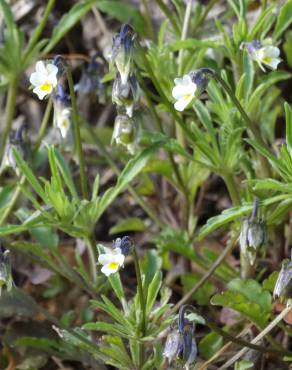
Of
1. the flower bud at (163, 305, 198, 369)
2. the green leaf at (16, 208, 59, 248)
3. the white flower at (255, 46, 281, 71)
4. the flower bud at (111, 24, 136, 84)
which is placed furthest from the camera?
the green leaf at (16, 208, 59, 248)

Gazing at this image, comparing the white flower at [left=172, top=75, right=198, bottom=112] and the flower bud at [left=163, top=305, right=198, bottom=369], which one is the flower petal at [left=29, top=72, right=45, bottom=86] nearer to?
the white flower at [left=172, top=75, right=198, bottom=112]

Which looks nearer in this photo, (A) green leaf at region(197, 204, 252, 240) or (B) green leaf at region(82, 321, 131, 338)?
(B) green leaf at region(82, 321, 131, 338)

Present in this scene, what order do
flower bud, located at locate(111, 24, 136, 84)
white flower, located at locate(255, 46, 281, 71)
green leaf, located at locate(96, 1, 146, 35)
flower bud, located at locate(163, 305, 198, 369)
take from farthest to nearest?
green leaf, located at locate(96, 1, 146, 35), white flower, located at locate(255, 46, 281, 71), flower bud, located at locate(111, 24, 136, 84), flower bud, located at locate(163, 305, 198, 369)

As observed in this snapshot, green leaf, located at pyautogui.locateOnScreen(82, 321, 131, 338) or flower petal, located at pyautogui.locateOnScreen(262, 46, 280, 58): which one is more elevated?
flower petal, located at pyautogui.locateOnScreen(262, 46, 280, 58)

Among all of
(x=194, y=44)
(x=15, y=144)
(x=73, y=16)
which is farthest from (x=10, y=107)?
(x=194, y=44)

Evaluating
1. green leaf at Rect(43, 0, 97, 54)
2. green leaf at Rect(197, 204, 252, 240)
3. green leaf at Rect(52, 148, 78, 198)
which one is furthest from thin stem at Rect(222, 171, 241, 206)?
green leaf at Rect(43, 0, 97, 54)

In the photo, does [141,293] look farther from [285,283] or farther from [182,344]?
[285,283]

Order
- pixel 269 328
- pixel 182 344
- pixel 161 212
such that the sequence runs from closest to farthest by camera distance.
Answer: pixel 182 344
pixel 269 328
pixel 161 212
